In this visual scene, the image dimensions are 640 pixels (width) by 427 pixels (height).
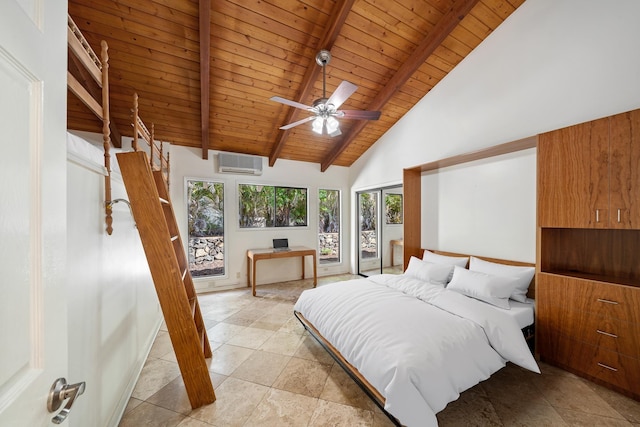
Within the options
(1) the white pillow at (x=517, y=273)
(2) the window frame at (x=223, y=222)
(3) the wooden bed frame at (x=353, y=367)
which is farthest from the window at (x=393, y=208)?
(2) the window frame at (x=223, y=222)

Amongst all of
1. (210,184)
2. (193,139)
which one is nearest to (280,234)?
(210,184)

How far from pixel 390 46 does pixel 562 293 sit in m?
3.30

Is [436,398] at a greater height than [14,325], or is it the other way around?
[14,325]

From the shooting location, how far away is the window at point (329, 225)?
5.58 metres

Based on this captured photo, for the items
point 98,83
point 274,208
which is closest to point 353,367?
point 98,83

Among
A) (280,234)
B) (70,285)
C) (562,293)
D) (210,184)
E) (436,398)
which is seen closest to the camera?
(70,285)

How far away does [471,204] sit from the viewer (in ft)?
10.7

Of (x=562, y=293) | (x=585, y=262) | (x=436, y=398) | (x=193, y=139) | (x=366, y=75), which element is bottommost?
(x=436, y=398)

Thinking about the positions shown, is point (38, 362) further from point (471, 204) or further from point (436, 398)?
point (471, 204)

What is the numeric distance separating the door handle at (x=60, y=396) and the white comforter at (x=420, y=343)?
1454 mm

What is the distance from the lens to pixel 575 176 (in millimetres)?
2100

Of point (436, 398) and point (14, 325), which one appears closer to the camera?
→ point (14, 325)

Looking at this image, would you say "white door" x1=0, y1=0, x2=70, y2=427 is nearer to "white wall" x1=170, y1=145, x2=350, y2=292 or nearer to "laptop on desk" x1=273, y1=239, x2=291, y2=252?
"white wall" x1=170, y1=145, x2=350, y2=292

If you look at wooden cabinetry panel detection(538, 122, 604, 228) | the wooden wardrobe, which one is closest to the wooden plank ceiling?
wooden cabinetry panel detection(538, 122, 604, 228)
